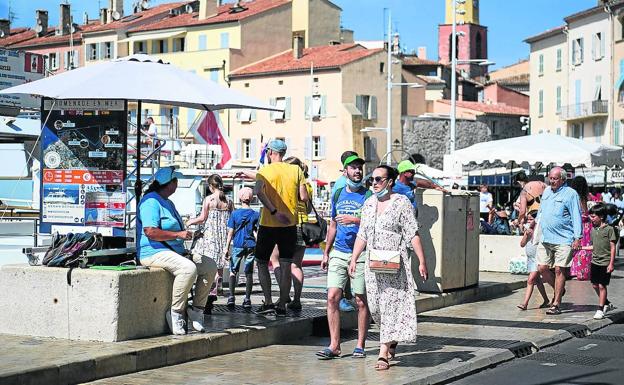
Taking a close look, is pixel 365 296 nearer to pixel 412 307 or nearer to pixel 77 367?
pixel 412 307

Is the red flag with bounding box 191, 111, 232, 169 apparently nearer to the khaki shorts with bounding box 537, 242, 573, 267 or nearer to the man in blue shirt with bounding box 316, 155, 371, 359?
the khaki shorts with bounding box 537, 242, 573, 267

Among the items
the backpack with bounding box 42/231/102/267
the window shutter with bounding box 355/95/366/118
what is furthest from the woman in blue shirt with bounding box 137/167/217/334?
the window shutter with bounding box 355/95/366/118

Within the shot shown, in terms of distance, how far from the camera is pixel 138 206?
11.6m

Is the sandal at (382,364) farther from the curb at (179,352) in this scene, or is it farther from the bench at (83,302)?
the bench at (83,302)

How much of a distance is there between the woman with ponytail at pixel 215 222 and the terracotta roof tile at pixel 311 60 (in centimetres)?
6343

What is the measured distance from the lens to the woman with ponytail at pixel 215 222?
14.7 m

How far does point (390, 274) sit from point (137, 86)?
3344 millimetres

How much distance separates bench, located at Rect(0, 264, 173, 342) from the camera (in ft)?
34.6

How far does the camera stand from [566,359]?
39.2ft

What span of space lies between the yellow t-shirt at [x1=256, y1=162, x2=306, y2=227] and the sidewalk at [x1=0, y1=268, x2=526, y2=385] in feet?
3.66

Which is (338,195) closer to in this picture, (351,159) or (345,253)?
(351,159)

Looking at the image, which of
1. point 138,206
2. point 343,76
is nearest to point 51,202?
point 138,206

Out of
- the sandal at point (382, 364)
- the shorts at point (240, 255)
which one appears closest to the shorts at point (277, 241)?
the shorts at point (240, 255)

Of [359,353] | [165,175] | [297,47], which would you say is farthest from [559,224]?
[297,47]
